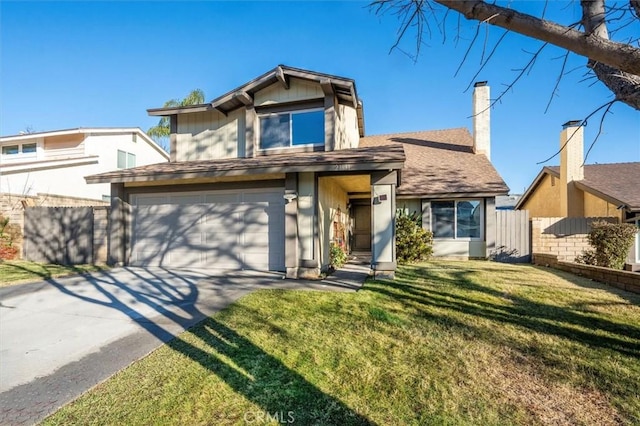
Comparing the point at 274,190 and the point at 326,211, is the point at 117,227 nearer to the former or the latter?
the point at 274,190

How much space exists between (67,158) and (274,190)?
678 inches

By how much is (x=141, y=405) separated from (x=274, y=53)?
12.2 meters

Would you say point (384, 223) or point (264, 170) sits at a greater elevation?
point (264, 170)

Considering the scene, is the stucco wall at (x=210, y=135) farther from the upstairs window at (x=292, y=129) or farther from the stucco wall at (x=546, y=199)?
the stucco wall at (x=546, y=199)

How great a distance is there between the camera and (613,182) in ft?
47.0

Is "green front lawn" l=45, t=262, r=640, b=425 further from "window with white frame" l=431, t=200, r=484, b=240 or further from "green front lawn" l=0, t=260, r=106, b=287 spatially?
"window with white frame" l=431, t=200, r=484, b=240

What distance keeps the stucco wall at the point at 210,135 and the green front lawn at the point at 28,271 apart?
471cm

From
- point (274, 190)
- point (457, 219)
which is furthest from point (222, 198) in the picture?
point (457, 219)

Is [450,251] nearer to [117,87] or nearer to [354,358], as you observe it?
[354,358]

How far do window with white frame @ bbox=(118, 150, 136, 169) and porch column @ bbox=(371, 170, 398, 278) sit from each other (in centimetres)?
2002

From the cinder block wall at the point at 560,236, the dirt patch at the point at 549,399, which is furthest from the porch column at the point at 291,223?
the cinder block wall at the point at 560,236

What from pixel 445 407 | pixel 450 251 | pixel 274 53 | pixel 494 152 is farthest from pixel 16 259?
pixel 494 152

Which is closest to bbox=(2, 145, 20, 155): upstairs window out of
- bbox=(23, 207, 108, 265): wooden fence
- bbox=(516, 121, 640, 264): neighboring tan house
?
bbox=(23, 207, 108, 265): wooden fence

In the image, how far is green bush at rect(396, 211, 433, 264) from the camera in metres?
11.2
